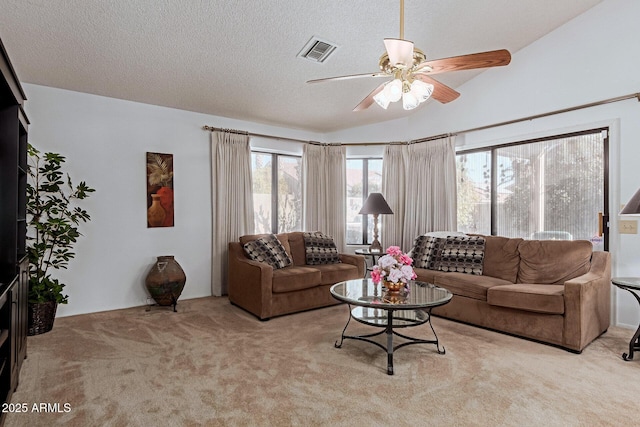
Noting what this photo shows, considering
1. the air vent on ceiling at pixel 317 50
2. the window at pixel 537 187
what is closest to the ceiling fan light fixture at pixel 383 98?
the air vent on ceiling at pixel 317 50

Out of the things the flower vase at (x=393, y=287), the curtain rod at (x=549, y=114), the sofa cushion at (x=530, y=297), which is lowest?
the sofa cushion at (x=530, y=297)

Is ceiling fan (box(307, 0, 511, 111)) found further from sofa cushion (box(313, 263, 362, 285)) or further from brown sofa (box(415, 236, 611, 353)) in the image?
sofa cushion (box(313, 263, 362, 285))

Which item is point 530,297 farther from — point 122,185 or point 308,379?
point 122,185

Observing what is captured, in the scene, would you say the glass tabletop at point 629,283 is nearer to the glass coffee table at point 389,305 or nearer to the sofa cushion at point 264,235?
the glass coffee table at point 389,305

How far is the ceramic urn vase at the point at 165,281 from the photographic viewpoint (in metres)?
4.17

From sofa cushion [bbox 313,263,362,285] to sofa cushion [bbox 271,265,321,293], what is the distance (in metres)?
0.13

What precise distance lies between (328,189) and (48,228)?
3.76m

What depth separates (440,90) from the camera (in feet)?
9.09

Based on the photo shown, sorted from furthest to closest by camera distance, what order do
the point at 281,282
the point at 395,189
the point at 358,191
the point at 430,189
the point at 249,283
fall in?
the point at 358,191 < the point at 395,189 < the point at 430,189 < the point at 249,283 < the point at 281,282

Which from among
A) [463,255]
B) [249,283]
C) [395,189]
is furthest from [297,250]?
[463,255]

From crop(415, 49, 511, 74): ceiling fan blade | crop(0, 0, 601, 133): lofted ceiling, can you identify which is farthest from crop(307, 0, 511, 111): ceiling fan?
crop(0, 0, 601, 133): lofted ceiling

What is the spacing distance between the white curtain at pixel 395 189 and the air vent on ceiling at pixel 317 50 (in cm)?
235

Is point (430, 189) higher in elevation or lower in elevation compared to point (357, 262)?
higher

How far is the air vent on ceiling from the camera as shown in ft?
10.9
